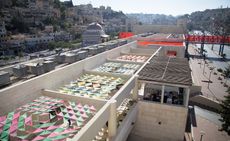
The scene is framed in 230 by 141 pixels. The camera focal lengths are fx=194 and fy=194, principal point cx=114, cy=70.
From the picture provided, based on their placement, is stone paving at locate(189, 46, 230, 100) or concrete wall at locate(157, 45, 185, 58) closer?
stone paving at locate(189, 46, 230, 100)

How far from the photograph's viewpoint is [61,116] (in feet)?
37.8

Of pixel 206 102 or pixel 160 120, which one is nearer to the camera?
pixel 160 120

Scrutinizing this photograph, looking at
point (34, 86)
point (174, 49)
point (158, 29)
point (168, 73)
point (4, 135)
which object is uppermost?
point (158, 29)

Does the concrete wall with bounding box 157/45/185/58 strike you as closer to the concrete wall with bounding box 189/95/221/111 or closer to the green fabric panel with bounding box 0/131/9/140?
the concrete wall with bounding box 189/95/221/111

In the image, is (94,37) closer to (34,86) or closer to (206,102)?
(206,102)

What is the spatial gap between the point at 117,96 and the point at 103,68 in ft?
37.0

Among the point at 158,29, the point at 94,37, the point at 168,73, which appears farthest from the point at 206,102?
the point at 158,29

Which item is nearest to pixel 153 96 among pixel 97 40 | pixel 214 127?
pixel 214 127

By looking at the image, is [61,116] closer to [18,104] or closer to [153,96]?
[18,104]

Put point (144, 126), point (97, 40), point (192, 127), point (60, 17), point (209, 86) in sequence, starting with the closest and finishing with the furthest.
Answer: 1. point (144, 126)
2. point (192, 127)
3. point (209, 86)
4. point (97, 40)
5. point (60, 17)

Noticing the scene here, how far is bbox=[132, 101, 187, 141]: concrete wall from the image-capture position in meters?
16.2

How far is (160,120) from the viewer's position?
1675cm

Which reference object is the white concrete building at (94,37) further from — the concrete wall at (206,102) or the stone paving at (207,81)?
the concrete wall at (206,102)

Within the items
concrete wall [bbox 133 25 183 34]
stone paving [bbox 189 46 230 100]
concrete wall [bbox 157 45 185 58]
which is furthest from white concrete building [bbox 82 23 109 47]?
stone paving [bbox 189 46 230 100]
